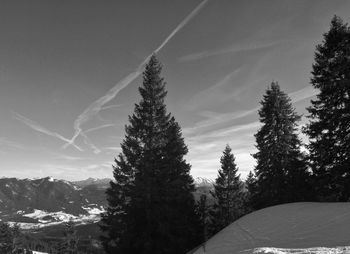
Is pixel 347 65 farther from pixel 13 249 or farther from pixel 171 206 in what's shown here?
pixel 13 249

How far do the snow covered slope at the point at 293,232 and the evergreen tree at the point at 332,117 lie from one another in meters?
6.83

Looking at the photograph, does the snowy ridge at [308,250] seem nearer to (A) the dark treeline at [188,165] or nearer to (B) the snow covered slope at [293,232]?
(B) the snow covered slope at [293,232]

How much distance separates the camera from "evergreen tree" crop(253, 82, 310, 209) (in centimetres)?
2850

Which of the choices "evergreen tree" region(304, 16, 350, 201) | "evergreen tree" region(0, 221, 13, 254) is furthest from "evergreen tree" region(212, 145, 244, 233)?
"evergreen tree" region(0, 221, 13, 254)

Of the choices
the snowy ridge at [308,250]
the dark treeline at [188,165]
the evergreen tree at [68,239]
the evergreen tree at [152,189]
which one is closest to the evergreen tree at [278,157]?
the dark treeline at [188,165]

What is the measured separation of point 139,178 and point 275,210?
10772 millimetres

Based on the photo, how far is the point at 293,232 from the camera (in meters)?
13.6

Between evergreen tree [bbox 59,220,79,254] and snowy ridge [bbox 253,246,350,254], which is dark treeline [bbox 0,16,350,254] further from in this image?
evergreen tree [bbox 59,220,79,254]

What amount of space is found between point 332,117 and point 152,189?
14.6 meters

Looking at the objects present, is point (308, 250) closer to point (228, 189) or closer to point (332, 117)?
point (332, 117)

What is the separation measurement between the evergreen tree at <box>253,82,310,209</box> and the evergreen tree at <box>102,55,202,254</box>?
7.50m

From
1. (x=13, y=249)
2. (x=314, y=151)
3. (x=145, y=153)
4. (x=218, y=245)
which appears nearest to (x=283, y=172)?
(x=314, y=151)

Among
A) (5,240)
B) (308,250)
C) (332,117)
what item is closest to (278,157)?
(332,117)

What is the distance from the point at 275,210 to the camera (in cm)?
1869
